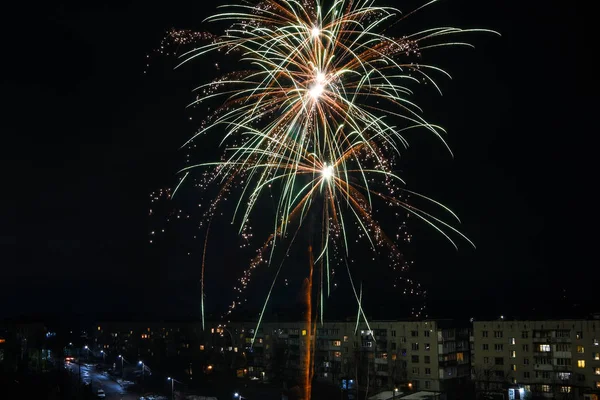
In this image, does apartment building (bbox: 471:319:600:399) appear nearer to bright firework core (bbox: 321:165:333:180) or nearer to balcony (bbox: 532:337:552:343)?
balcony (bbox: 532:337:552:343)

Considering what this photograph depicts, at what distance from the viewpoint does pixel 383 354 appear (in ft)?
84.5

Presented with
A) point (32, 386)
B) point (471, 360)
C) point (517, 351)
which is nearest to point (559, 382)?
point (517, 351)

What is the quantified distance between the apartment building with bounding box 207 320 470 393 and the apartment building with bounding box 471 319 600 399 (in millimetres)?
1101

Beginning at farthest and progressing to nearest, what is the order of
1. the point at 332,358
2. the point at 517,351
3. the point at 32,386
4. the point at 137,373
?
the point at 137,373
the point at 332,358
the point at 517,351
the point at 32,386

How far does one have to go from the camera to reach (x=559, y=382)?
22.1 metres

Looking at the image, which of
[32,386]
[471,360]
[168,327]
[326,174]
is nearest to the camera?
[326,174]

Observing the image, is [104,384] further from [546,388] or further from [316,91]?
[316,91]

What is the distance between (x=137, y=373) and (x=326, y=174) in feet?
89.9

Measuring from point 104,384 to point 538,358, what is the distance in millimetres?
21311

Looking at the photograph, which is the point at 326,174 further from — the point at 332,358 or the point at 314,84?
the point at 332,358

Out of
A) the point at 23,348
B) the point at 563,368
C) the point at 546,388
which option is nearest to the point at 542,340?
the point at 563,368

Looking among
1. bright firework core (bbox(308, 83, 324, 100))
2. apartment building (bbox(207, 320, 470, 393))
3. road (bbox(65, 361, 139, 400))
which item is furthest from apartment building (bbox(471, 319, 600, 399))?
bright firework core (bbox(308, 83, 324, 100))

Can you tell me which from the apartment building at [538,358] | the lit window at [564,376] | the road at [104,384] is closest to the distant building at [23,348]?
the road at [104,384]

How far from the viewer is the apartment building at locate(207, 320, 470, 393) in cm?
2394
